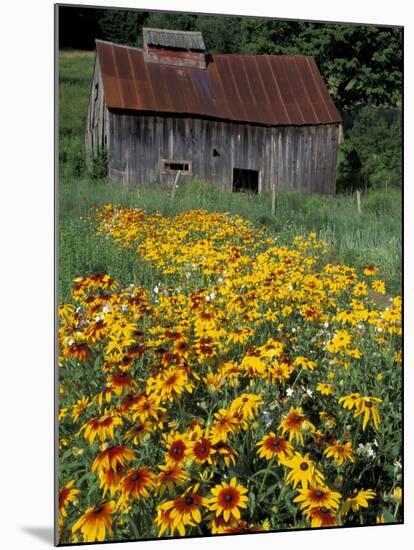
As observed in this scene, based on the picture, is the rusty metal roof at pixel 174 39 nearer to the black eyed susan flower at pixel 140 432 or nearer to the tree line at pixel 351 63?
the tree line at pixel 351 63

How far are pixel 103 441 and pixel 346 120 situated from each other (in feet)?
5.95

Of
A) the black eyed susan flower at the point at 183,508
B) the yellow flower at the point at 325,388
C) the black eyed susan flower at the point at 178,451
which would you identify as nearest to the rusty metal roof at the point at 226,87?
the yellow flower at the point at 325,388

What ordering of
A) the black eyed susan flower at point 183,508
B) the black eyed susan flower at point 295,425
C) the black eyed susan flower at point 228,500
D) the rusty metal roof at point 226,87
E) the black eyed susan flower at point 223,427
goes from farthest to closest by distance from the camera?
the rusty metal roof at point 226,87 → the black eyed susan flower at point 295,425 → the black eyed susan flower at point 223,427 → the black eyed susan flower at point 228,500 → the black eyed susan flower at point 183,508

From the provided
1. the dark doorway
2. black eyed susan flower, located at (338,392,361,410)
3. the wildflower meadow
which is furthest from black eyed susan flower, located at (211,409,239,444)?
the dark doorway

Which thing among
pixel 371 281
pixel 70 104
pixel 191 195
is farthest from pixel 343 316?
pixel 70 104

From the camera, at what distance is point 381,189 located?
3.52 metres

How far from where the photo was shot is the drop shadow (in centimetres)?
296

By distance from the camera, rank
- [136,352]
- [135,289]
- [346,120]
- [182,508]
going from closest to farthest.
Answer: [182,508]
[136,352]
[135,289]
[346,120]

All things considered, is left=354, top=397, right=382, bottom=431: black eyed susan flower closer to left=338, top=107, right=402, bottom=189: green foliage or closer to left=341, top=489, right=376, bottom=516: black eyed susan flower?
left=341, top=489, right=376, bottom=516: black eyed susan flower

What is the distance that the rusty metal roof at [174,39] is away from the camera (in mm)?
3193

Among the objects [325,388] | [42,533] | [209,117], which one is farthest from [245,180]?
[42,533]

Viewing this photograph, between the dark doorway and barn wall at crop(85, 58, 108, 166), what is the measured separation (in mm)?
606

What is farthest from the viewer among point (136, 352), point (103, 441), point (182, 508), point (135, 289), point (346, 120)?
point (346, 120)
